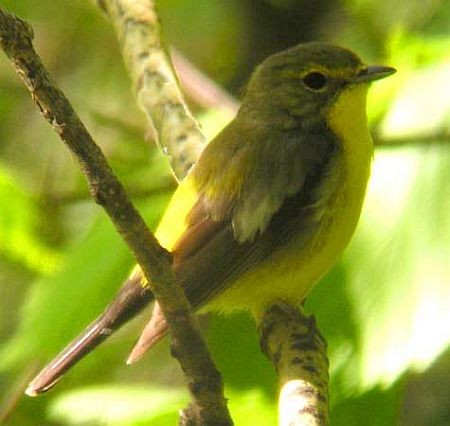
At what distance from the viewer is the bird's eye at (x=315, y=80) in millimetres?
4324

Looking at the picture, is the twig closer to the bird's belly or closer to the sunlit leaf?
the sunlit leaf

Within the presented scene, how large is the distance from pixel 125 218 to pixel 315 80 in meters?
2.20

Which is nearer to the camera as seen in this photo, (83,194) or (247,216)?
(247,216)

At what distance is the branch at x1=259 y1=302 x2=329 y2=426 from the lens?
2756 mm

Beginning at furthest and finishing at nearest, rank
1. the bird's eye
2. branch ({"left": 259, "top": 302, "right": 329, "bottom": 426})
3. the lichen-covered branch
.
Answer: the bird's eye, the lichen-covered branch, branch ({"left": 259, "top": 302, "right": 329, "bottom": 426})

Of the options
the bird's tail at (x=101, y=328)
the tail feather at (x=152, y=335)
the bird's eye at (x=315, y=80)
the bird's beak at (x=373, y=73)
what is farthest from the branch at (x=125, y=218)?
the bird's eye at (x=315, y=80)

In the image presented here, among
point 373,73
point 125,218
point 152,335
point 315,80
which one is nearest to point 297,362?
point 152,335

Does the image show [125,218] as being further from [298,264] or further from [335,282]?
[298,264]

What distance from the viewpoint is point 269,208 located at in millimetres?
3891

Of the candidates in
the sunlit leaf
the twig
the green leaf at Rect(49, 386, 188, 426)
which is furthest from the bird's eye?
the green leaf at Rect(49, 386, 188, 426)

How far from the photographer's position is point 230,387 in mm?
3105

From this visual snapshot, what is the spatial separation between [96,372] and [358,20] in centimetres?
225

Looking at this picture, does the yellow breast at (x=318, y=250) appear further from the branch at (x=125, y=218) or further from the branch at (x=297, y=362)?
the branch at (x=125, y=218)

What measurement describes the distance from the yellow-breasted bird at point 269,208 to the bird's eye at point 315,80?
4.5 inches
